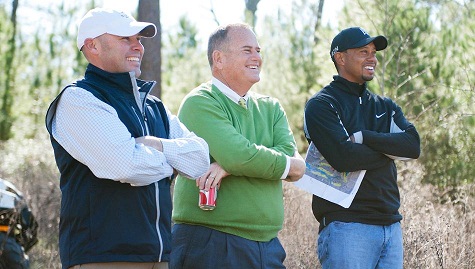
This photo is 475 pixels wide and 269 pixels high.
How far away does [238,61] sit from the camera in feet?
16.1

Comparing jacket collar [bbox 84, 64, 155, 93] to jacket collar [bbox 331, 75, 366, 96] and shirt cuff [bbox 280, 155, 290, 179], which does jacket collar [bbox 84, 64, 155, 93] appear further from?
jacket collar [bbox 331, 75, 366, 96]

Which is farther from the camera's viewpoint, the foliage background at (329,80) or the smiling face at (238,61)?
the foliage background at (329,80)

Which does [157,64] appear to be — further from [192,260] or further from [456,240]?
[192,260]

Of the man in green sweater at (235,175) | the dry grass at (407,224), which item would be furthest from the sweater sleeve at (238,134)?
the dry grass at (407,224)

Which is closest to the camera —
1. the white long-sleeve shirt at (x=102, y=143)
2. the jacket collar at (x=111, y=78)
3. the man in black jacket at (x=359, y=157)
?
the white long-sleeve shirt at (x=102, y=143)

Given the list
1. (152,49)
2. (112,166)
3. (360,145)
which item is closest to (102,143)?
(112,166)

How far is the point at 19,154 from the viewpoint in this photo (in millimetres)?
15375

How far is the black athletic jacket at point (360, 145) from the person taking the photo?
5094 millimetres

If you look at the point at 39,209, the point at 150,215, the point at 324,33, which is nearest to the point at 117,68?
the point at 150,215

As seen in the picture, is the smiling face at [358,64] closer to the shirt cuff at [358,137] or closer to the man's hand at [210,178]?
the shirt cuff at [358,137]

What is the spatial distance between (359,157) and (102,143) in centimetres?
181

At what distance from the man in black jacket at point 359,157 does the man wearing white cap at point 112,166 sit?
127 centimetres

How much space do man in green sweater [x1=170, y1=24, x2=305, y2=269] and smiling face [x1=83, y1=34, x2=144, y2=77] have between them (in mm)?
704

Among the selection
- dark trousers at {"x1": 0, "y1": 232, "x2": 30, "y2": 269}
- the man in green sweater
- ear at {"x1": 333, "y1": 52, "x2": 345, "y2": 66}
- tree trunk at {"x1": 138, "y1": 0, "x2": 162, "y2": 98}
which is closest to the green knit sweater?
the man in green sweater
